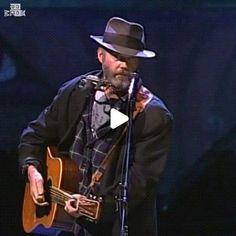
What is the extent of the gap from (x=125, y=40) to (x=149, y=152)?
0.48 m

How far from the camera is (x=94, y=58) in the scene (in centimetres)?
455

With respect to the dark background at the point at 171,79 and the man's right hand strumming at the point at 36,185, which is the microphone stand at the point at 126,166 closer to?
the man's right hand strumming at the point at 36,185

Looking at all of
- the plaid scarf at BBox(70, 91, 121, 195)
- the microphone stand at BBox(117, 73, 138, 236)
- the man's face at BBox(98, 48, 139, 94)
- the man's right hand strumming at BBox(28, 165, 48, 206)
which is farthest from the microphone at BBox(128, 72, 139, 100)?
the man's right hand strumming at BBox(28, 165, 48, 206)

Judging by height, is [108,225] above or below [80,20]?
below

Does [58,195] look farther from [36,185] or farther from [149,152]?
[149,152]

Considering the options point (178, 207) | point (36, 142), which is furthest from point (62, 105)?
point (178, 207)

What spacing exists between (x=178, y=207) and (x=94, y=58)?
969 millimetres

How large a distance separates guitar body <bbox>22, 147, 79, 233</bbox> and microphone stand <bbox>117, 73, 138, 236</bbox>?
0.38 m

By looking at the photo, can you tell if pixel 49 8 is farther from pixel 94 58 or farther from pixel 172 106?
pixel 172 106

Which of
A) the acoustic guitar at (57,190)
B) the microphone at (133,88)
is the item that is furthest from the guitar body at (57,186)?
the microphone at (133,88)

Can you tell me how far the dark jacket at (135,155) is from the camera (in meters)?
3.27
